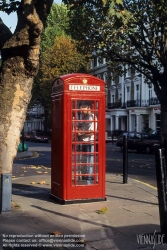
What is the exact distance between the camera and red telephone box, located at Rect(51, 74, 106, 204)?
27.2 feet

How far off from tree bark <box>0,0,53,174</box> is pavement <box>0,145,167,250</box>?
117 cm

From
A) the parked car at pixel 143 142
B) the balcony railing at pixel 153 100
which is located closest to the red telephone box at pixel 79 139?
the parked car at pixel 143 142

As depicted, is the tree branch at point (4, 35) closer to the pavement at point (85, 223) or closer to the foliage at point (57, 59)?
the pavement at point (85, 223)

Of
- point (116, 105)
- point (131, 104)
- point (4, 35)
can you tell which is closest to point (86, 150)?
point (4, 35)

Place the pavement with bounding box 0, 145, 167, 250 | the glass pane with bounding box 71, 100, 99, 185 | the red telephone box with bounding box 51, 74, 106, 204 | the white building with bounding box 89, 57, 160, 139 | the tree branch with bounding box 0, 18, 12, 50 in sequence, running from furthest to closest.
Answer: the white building with bounding box 89, 57, 160, 139 < the glass pane with bounding box 71, 100, 99, 185 < the red telephone box with bounding box 51, 74, 106, 204 < the tree branch with bounding box 0, 18, 12, 50 < the pavement with bounding box 0, 145, 167, 250

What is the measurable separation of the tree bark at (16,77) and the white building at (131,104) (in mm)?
37392

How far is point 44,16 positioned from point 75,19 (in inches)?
770

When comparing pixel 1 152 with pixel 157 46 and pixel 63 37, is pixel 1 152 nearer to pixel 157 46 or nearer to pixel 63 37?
pixel 157 46

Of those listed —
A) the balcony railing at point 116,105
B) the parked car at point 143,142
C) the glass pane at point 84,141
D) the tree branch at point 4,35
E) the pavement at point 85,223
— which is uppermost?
the balcony railing at point 116,105

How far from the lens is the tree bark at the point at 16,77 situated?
759 centimetres

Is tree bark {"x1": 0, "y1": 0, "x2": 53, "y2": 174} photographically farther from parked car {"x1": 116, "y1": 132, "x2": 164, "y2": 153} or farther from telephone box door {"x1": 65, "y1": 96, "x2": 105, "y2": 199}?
parked car {"x1": 116, "y1": 132, "x2": 164, "y2": 153}

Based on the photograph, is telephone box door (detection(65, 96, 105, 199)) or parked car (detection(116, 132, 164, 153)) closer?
telephone box door (detection(65, 96, 105, 199))

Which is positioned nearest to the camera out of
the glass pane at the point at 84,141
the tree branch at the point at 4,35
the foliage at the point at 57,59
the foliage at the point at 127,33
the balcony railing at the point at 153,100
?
the tree branch at the point at 4,35

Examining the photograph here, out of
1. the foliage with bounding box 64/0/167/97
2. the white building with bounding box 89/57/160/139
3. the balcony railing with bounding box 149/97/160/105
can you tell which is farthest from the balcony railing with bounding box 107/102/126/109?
the foliage with bounding box 64/0/167/97
